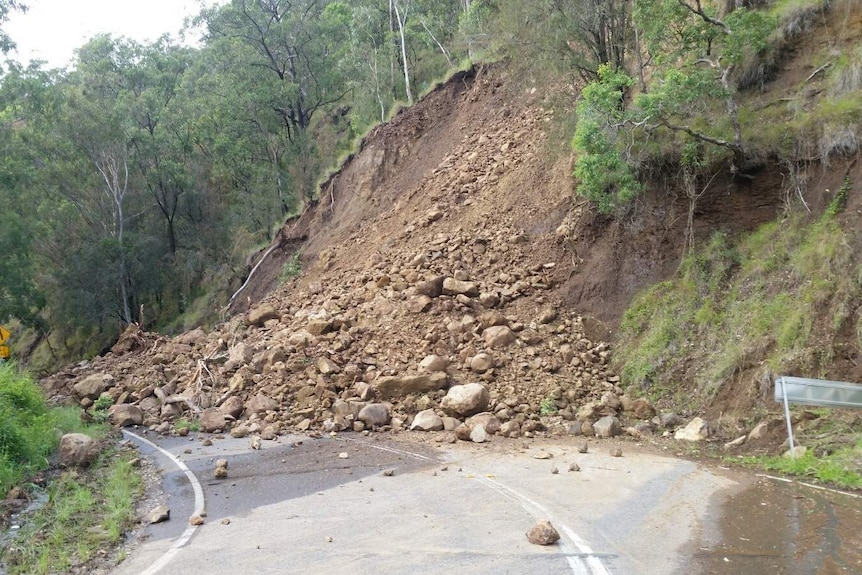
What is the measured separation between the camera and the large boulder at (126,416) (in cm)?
1502

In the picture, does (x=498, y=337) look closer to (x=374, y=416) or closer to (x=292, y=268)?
(x=374, y=416)

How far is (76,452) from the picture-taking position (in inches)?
437

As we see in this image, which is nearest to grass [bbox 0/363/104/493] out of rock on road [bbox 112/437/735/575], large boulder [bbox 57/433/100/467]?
large boulder [bbox 57/433/100/467]

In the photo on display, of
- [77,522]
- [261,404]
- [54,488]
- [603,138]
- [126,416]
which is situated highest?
[603,138]

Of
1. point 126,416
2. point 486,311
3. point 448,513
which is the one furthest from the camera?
point 126,416

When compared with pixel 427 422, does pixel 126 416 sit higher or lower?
lower

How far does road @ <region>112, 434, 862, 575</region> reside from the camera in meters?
5.78

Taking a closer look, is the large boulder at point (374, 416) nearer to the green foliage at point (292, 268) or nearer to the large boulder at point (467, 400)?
the large boulder at point (467, 400)

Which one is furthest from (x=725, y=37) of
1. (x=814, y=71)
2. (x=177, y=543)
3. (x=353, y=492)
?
(x=177, y=543)

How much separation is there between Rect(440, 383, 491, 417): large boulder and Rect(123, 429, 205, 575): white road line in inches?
173

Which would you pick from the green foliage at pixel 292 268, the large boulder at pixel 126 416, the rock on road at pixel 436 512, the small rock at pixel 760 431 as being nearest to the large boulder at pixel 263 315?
the large boulder at pixel 126 416

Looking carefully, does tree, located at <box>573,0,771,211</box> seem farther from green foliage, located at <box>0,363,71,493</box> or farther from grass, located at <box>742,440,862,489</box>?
green foliage, located at <box>0,363,71,493</box>

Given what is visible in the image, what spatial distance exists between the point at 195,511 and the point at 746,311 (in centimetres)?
900

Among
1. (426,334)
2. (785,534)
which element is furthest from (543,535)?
(426,334)
